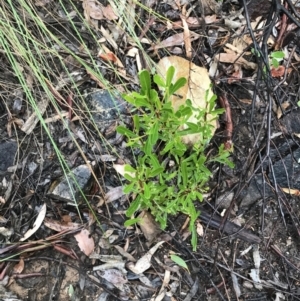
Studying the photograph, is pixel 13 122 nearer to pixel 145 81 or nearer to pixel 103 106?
pixel 103 106

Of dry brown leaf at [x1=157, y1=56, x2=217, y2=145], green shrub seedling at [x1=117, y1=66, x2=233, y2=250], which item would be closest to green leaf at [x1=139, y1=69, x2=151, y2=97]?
green shrub seedling at [x1=117, y1=66, x2=233, y2=250]

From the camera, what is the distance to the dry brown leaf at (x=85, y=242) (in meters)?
1.74

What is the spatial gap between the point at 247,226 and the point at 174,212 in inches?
13.5

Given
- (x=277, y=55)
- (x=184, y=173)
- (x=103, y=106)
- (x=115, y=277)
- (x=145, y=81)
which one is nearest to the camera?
(x=145, y=81)

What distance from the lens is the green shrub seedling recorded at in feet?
4.76

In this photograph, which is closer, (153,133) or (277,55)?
(153,133)

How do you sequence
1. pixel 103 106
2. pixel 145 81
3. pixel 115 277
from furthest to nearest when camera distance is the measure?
pixel 103 106
pixel 115 277
pixel 145 81

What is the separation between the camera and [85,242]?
5.74 feet

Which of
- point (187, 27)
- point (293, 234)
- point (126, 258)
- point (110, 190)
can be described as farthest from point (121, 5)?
point (293, 234)

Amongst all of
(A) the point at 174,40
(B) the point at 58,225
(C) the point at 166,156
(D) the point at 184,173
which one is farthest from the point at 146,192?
(A) the point at 174,40

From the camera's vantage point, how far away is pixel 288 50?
204 cm

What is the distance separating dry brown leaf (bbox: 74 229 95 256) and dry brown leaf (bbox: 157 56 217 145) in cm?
57

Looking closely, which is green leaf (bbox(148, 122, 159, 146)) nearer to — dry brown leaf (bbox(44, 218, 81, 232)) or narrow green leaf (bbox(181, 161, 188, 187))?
narrow green leaf (bbox(181, 161, 188, 187))

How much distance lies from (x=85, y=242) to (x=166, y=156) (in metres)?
0.43
